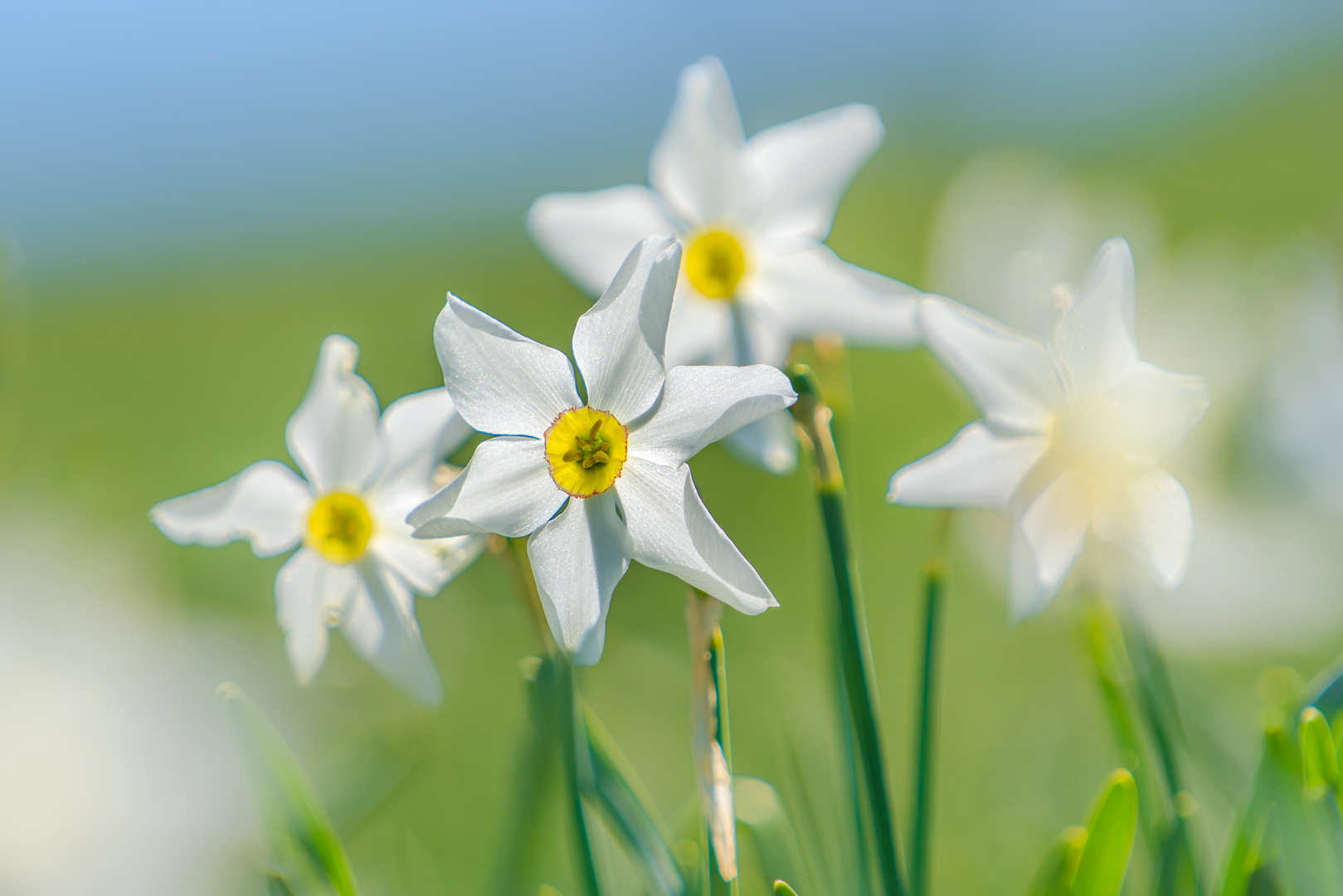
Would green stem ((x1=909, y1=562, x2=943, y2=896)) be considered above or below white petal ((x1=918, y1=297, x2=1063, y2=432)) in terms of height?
below

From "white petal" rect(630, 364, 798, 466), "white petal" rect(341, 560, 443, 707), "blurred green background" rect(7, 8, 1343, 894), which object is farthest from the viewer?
"blurred green background" rect(7, 8, 1343, 894)

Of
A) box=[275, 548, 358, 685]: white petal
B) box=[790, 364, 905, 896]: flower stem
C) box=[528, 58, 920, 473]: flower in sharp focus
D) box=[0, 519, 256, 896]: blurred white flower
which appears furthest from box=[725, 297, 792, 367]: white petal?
box=[0, 519, 256, 896]: blurred white flower

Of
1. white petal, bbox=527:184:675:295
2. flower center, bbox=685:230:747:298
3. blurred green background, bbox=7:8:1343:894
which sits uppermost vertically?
white petal, bbox=527:184:675:295

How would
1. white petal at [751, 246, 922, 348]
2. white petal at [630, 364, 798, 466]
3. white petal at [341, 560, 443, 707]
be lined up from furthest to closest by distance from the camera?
white petal at [751, 246, 922, 348]
white petal at [341, 560, 443, 707]
white petal at [630, 364, 798, 466]

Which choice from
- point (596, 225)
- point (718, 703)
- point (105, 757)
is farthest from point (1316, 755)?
point (105, 757)

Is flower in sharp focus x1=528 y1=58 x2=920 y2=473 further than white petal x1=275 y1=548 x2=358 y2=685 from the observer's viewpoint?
Yes

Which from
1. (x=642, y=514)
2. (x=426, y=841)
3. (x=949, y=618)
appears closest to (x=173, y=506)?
(x=642, y=514)

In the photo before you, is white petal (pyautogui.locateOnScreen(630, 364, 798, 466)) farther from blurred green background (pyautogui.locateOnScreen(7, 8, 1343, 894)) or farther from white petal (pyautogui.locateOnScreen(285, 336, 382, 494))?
blurred green background (pyautogui.locateOnScreen(7, 8, 1343, 894))

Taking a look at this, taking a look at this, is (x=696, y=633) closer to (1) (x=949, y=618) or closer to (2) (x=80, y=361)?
(1) (x=949, y=618)
